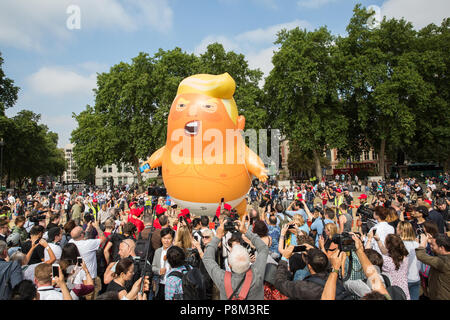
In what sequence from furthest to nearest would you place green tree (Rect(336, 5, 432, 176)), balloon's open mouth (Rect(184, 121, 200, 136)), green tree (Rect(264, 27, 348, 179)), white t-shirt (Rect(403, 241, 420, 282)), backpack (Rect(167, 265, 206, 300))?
green tree (Rect(264, 27, 348, 179)), green tree (Rect(336, 5, 432, 176)), balloon's open mouth (Rect(184, 121, 200, 136)), white t-shirt (Rect(403, 241, 420, 282)), backpack (Rect(167, 265, 206, 300))

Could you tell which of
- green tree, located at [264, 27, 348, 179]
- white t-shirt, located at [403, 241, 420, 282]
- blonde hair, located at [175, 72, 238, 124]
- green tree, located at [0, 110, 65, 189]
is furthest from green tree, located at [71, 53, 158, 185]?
white t-shirt, located at [403, 241, 420, 282]

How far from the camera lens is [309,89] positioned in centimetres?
2603

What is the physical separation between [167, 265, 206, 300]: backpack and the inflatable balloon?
5.36 meters

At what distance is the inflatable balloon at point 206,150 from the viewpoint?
819 centimetres

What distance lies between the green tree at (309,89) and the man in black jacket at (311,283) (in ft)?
79.2

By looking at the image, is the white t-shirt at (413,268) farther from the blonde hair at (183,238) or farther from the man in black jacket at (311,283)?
the blonde hair at (183,238)

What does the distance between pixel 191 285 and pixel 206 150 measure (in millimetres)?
5725

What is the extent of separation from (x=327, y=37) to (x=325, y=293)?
1136 inches

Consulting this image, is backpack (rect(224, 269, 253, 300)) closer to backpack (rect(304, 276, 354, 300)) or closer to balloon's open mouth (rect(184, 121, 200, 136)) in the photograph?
backpack (rect(304, 276, 354, 300))

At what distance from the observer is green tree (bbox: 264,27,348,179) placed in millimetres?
25312

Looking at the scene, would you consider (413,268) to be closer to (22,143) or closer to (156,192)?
(156,192)
